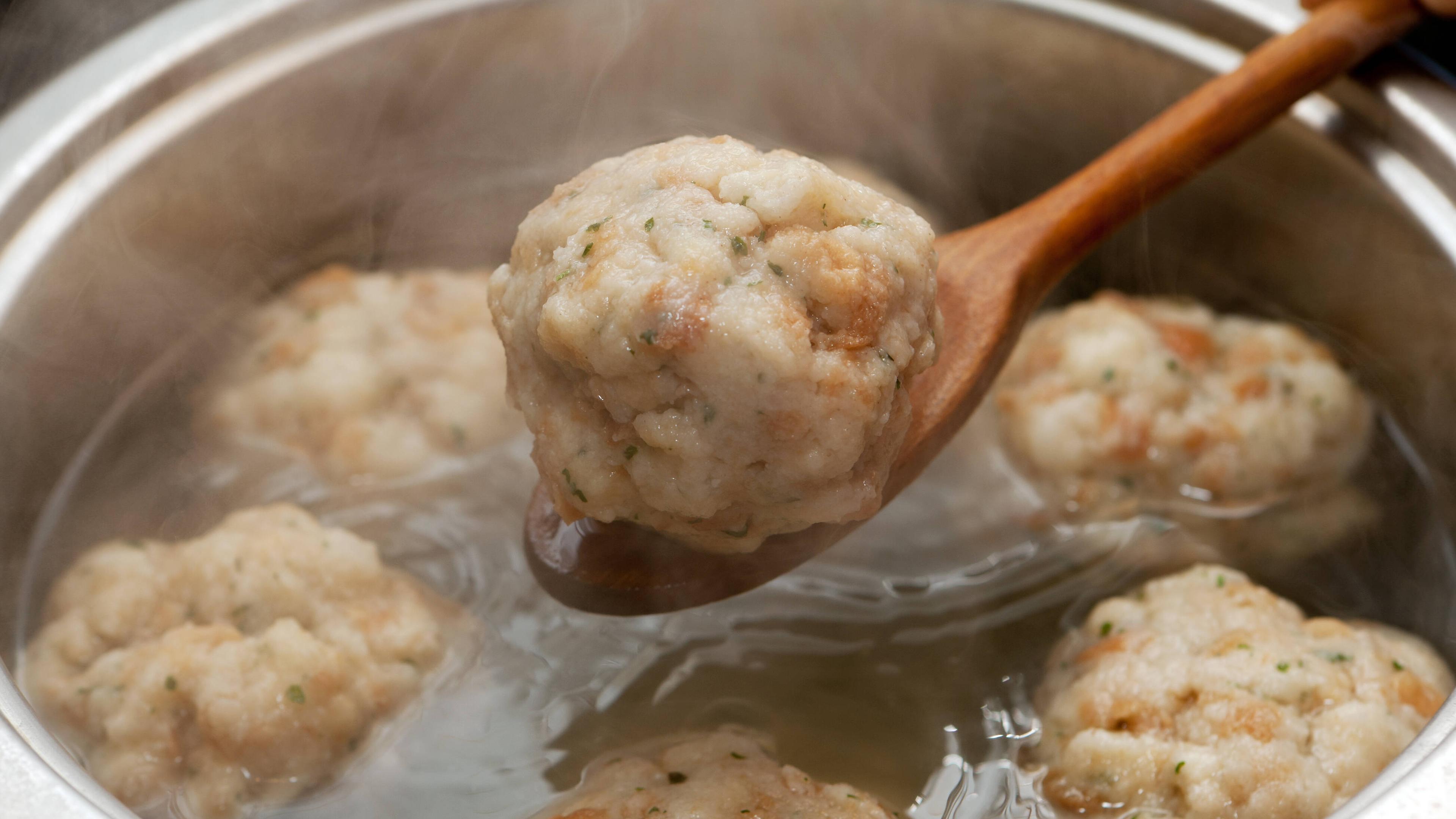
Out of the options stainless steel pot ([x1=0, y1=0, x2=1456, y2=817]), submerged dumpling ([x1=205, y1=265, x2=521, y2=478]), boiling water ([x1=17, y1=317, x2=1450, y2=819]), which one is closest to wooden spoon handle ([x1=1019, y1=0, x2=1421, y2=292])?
stainless steel pot ([x1=0, y1=0, x2=1456, y2=817])

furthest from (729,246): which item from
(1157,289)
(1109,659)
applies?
(1157,289)

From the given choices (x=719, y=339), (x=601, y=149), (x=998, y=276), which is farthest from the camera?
(x=601, y=149)

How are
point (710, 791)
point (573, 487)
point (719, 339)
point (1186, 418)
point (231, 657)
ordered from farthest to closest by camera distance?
point (1186, 418) → point (231, 657) → point (710, 791) → point (573, 487) → point (719, 339)

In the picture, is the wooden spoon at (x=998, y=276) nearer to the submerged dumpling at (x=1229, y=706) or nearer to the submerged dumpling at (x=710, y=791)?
the submerged dumpling at (x=710, y=791)

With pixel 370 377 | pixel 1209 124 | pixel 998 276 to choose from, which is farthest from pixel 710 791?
pixel 1209 124

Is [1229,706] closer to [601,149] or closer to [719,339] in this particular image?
[719,339]

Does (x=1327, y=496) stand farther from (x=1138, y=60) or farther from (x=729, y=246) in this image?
(x=729, y=246)

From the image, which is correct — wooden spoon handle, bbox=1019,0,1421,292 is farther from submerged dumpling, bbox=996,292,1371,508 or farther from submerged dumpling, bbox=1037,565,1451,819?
submerged dumpling, bbox=1037,565,1451,819
